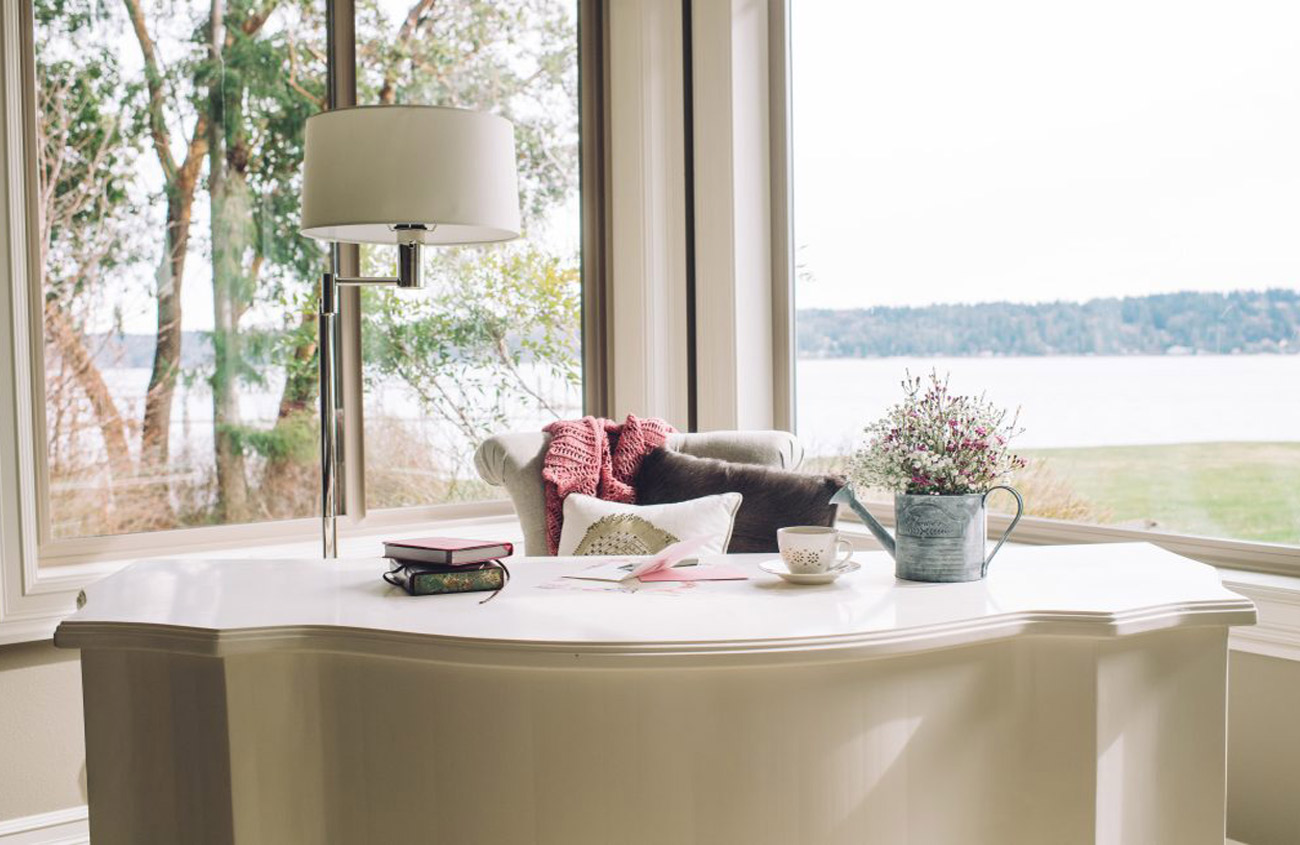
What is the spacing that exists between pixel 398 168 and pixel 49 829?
1.86 m

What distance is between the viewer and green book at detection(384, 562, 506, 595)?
5.51ft

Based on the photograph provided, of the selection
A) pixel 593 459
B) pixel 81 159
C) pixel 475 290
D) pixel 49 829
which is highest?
pixel 81 159

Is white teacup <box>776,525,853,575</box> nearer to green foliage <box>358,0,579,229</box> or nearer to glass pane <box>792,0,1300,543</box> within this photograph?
glass pane <box>792,0,1300,543</box>

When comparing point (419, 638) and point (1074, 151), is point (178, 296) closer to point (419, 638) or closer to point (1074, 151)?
point (419, 638)

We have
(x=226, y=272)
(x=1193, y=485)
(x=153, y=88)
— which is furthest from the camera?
(x=226, y=272)

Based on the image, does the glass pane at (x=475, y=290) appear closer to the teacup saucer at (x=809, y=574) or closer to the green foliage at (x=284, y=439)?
the green foliage at (x=284, y=439)

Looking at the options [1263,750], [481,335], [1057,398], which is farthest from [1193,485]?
[481,335]

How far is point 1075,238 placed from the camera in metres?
2.86

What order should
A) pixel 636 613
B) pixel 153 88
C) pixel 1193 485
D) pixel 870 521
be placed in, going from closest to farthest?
pixel 636 613, pixel 870 521, pixel 1193 485, pixel 153 88

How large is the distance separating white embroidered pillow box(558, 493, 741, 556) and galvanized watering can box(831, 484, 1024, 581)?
2.10 feet

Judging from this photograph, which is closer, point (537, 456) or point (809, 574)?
point (809, 574)

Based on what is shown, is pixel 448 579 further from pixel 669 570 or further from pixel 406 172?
pixel 406 172

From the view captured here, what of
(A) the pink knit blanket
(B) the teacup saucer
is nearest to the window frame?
(A) the pink knit blanket

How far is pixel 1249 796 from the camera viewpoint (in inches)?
93.1
